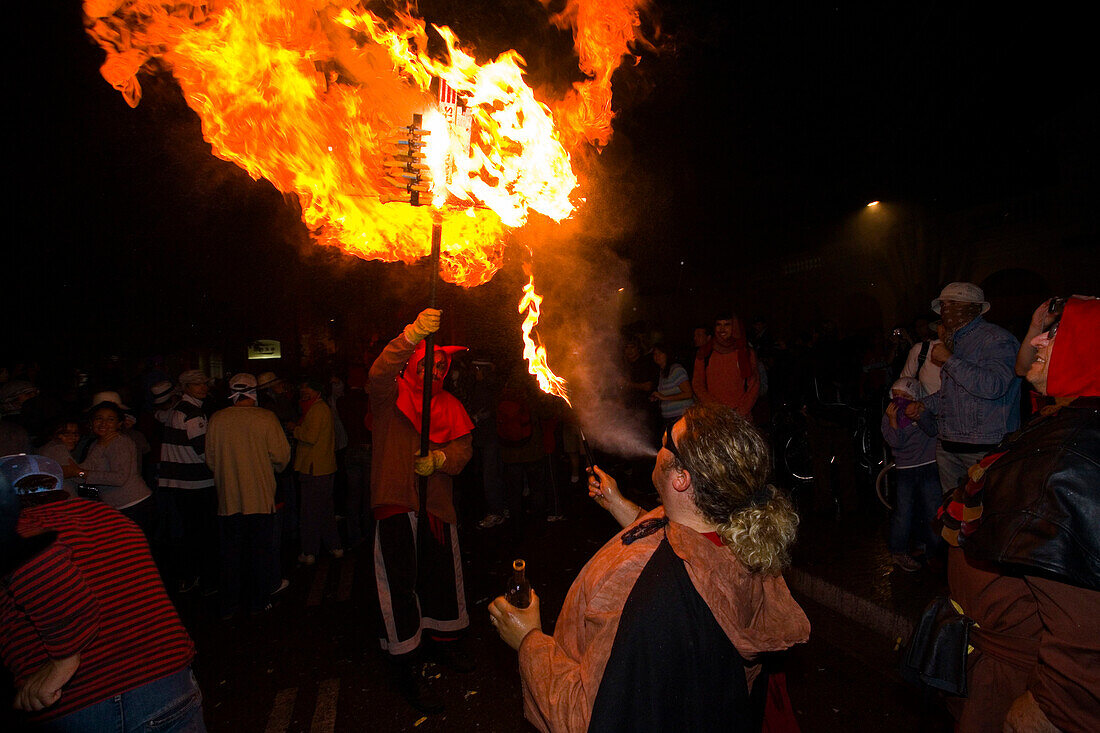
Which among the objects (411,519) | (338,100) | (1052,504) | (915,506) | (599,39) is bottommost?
(915,506)

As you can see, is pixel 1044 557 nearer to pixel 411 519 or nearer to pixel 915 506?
pixel 411 519

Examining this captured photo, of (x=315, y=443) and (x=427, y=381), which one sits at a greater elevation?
(x=427, y=381)

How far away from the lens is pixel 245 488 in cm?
538

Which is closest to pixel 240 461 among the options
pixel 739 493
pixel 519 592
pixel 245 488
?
pixel 245 488

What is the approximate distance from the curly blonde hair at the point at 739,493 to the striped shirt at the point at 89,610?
95.1 inches

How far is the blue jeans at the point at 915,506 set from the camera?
207 inches

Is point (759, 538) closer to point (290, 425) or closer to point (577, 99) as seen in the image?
point (577, 99)

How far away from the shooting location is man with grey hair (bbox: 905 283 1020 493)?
4.45 metres

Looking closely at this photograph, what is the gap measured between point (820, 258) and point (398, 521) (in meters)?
19.3

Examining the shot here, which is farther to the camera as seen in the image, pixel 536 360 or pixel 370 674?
pixel 370 674

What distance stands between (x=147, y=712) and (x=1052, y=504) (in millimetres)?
3576

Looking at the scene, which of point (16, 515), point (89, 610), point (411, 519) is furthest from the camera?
point (411, 519)

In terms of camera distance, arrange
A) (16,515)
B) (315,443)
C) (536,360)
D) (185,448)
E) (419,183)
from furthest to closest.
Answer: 1. (315,443)
2. (185,448)
3. (536,360)
4. (419,183)
5. (16,515)

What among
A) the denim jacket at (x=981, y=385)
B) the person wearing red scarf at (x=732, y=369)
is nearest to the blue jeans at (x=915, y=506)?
the denim jacket at (x=981, y=385)
